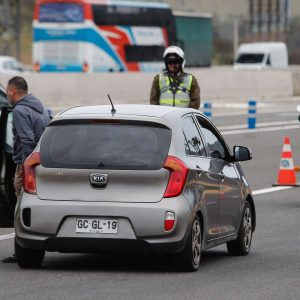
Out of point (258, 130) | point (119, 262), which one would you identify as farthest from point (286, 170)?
point (258, 130)

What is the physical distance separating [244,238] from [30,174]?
7.74 ft

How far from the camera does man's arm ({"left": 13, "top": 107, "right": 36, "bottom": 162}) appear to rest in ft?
37.5

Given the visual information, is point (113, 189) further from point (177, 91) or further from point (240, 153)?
point (177, 91)

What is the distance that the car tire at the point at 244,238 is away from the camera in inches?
458

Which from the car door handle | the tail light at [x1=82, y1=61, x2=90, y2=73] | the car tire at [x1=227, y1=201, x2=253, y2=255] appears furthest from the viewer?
the tail light at [x1=82, y1=61, x2=90, y2=73]

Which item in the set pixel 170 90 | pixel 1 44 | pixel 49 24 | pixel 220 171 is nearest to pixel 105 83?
pixel 49 24

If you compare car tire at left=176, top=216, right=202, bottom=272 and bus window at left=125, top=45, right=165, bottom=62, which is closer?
car tire at left=176, top=216, right=202, bottom=272

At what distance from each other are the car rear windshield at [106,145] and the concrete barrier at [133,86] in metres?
28.7

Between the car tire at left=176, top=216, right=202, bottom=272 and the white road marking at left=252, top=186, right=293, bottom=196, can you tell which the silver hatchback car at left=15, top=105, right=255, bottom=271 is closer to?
the car tire at left=176, top=216, right=202, bottom=272

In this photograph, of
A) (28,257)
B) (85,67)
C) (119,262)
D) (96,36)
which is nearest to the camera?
(28,257)

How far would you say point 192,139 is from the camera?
1075 cm

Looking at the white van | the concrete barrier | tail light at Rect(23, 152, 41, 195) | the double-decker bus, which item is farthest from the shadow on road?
the white van

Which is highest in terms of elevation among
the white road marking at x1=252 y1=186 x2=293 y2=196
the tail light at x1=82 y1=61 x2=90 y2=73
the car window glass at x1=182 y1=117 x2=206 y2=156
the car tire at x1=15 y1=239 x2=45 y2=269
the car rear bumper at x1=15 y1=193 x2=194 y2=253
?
the car window glass at x1=182 y1=117 x2=206 y2=156

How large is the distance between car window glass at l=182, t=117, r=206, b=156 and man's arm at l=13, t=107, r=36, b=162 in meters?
1.47
